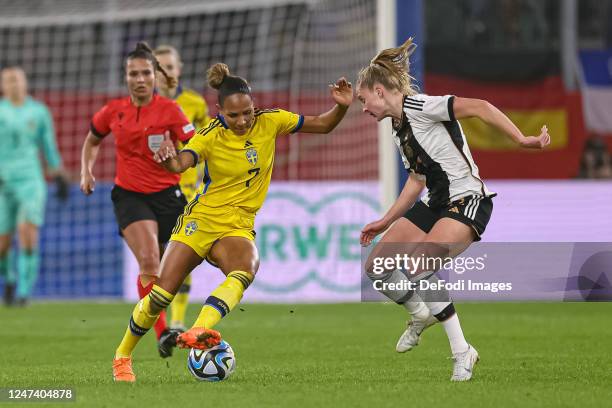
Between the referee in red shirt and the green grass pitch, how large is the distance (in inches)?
33.7

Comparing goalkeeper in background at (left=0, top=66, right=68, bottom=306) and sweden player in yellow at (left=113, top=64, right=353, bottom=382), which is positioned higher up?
sweden player in yellow at (left=113, top=64, right=353, bottom=382)

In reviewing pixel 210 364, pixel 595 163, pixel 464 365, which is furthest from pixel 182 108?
pixel 595 163

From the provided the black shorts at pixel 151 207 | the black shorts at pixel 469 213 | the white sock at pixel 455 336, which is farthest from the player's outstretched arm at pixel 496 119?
the black shorts at pixel 151 207

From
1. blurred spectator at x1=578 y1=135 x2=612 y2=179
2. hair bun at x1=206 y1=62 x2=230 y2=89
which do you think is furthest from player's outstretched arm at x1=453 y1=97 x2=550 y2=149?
blurred spectator at x1=578 y1=135 x2=612 y2=179

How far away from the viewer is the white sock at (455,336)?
705 cm

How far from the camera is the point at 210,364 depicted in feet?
23.4

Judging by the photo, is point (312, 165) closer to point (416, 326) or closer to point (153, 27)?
point (153, 27)

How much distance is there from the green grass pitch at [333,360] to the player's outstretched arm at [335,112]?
146cm

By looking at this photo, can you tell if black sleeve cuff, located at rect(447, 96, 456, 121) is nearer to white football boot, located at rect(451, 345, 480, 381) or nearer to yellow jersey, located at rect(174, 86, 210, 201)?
white football boot, located at rect(451, 345, 480, 381)

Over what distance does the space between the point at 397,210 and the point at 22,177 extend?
765 centimetres

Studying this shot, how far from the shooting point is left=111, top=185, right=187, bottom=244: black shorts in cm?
866

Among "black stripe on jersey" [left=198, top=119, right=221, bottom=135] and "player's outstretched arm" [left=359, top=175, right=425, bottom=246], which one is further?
"player's outstretched arm" [left=359, top=175, right=425, bottom=246]

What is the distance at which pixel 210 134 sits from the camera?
7.34 m

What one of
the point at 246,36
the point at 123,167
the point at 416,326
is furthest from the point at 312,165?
the point at 416,326
